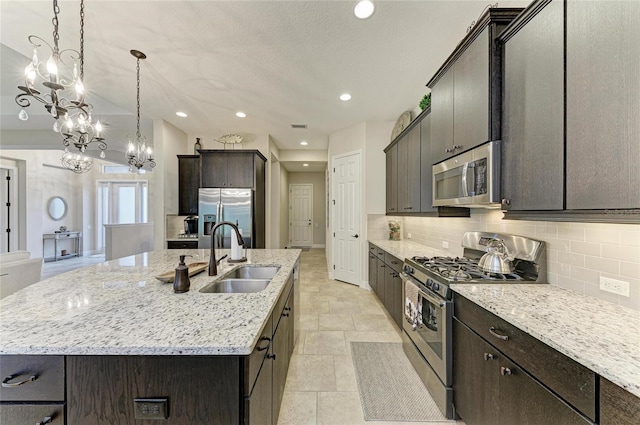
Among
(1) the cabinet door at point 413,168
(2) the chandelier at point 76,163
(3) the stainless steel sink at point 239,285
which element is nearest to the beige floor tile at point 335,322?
(3) the stainless steel sink at point 239,285

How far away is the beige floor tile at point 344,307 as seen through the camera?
341 centimetres

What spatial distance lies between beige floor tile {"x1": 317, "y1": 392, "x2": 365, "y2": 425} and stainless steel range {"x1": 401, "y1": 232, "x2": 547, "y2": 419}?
57 centimetres

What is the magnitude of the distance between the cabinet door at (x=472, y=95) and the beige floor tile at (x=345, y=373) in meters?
2.02

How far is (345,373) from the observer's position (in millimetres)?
2131

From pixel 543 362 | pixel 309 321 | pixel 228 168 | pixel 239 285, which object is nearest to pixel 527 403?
pixel 543 362

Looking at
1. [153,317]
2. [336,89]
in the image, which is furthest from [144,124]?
[153,317]

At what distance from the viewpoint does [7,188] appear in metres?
6.23

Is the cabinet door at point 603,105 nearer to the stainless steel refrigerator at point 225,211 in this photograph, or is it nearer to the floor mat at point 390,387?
the floor mat at point 390,387

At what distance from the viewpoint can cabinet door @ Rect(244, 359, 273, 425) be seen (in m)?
0.89

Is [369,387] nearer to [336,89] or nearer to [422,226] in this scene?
[422,226]

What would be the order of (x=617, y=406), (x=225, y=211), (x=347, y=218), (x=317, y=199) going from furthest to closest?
(x=317, y=199) < (x=347, y=218) < (x=225, y=211) < (x=617, y=406)

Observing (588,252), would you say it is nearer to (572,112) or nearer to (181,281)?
(572,112)

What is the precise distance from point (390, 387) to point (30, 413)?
6.69ft

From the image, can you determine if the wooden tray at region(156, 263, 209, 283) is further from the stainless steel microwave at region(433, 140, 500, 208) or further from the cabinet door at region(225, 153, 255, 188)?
the cabinet door at region(225, 153, 255, 188)
